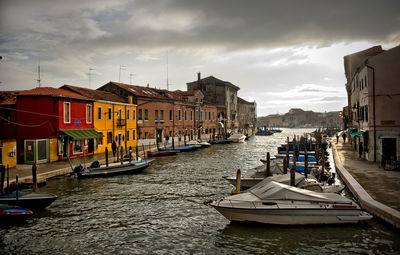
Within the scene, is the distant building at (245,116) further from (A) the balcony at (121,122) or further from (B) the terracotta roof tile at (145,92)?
(A) the balcony at (121,122)

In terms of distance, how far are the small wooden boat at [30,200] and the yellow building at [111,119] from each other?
15866mm

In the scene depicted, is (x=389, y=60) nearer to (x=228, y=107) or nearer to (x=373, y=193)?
(x=373, y=193)

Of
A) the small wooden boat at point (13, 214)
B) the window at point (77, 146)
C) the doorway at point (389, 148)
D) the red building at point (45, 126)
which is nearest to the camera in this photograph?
the small wooden boat at point (13, 214)

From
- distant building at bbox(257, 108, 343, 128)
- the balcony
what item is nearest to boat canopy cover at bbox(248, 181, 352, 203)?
the balcony

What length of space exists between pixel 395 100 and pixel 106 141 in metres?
24.9

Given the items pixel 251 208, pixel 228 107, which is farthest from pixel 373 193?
pixel 228 107

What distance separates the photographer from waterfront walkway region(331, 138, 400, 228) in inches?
403

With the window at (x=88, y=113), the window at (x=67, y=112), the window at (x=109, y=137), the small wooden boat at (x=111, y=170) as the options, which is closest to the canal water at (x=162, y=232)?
the small wooden boat at (x=111, y=170)

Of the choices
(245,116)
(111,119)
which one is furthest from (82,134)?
(245,116)

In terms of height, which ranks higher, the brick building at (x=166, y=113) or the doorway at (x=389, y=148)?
the brick building at (x=166, y=113)

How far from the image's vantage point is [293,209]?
34.2 ft

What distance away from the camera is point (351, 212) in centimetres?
1034

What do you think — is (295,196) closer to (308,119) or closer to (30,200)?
(30,200)

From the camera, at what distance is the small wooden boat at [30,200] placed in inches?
484
